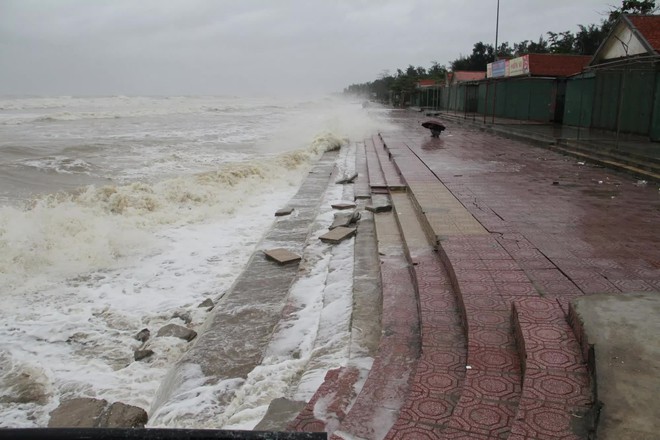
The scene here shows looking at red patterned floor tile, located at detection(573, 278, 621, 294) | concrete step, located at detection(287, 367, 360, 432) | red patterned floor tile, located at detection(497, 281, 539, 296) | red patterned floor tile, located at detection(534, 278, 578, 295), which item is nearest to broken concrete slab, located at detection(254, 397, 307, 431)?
concrete step, located at detection(287, 367, 360, 432)

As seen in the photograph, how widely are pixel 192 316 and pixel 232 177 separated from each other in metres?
7.87

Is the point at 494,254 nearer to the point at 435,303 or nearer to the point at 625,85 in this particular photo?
the point at 435,303

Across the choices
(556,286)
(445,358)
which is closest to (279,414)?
(445,358)

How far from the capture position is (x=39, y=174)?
1418 cm

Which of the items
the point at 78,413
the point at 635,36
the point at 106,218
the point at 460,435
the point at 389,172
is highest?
the point at 635,36

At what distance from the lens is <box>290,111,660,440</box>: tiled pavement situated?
7.78 feet

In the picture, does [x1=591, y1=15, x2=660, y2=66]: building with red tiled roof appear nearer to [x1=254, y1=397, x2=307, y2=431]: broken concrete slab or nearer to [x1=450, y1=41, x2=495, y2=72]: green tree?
[x1=254, y1=397, x2=307, y2=431]: broken concrete slab

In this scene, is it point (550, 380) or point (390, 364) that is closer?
point (550, 380)

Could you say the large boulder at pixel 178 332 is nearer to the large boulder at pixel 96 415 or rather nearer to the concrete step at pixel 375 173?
the large boulder at pixel 96 415

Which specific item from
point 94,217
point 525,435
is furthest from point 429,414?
point 94,217

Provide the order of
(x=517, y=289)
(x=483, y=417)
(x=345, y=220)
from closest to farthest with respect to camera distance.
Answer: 1. (x=483, y=417)
2. (x=517, y=289)
3. (x=345, y=220)

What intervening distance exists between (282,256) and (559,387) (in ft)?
12.5

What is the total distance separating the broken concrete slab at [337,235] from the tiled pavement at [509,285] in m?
0.64

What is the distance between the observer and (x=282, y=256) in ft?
19.1
